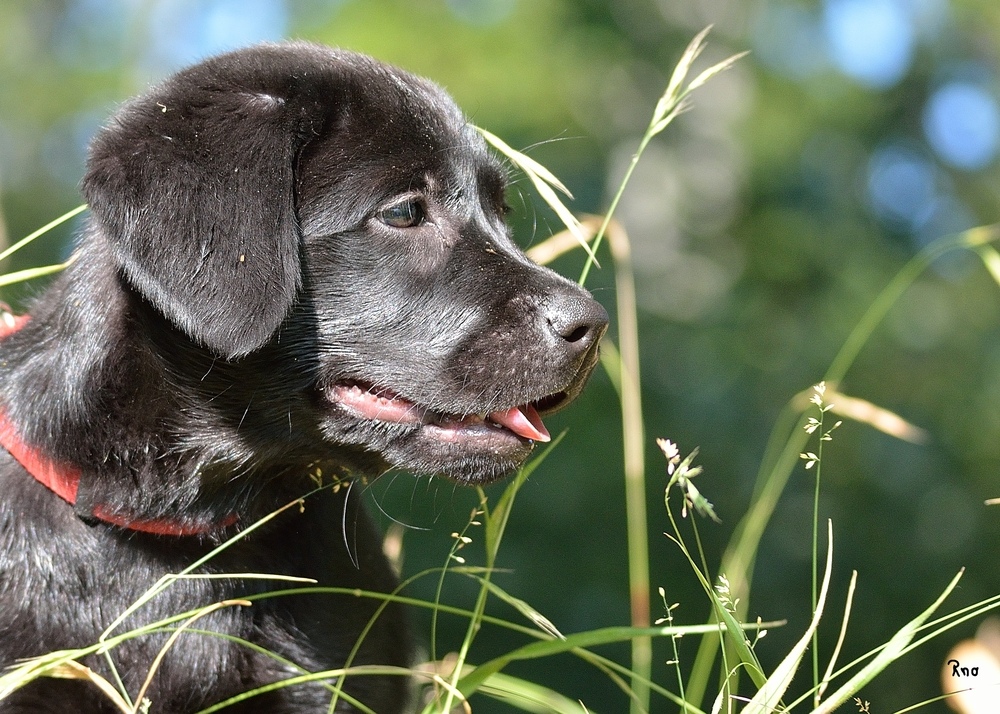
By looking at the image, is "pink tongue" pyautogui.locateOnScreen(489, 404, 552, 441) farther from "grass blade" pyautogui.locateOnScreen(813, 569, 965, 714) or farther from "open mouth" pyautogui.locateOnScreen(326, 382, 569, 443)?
"grass blade" pyautogui.locateOnScreen(813, 569, 965, 714)

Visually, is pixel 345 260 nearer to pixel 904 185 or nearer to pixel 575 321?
pixel 575 321

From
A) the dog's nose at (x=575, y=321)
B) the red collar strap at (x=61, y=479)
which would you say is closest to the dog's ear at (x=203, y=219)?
the red collar strap at (x=61, y=479)

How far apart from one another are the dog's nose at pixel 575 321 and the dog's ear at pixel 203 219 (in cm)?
54

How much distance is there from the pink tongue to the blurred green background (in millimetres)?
2654

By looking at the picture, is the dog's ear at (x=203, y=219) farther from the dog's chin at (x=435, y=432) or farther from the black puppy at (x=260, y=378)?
the dog's chin at (x=435, y=432)

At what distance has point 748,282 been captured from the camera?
9258 mm

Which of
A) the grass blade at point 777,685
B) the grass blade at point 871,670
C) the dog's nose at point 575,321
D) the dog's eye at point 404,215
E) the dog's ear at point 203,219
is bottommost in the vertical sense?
the grass blade at point 777,685

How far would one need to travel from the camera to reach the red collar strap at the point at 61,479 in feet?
7.64

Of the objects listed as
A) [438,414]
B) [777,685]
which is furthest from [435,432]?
[777,685]

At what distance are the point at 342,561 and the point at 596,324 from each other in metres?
0.84

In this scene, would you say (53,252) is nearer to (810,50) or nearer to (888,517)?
(888,517)

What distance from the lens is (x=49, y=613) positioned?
229 cm

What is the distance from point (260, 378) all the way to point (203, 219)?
0.43 m

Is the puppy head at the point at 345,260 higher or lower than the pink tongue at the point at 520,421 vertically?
higher
